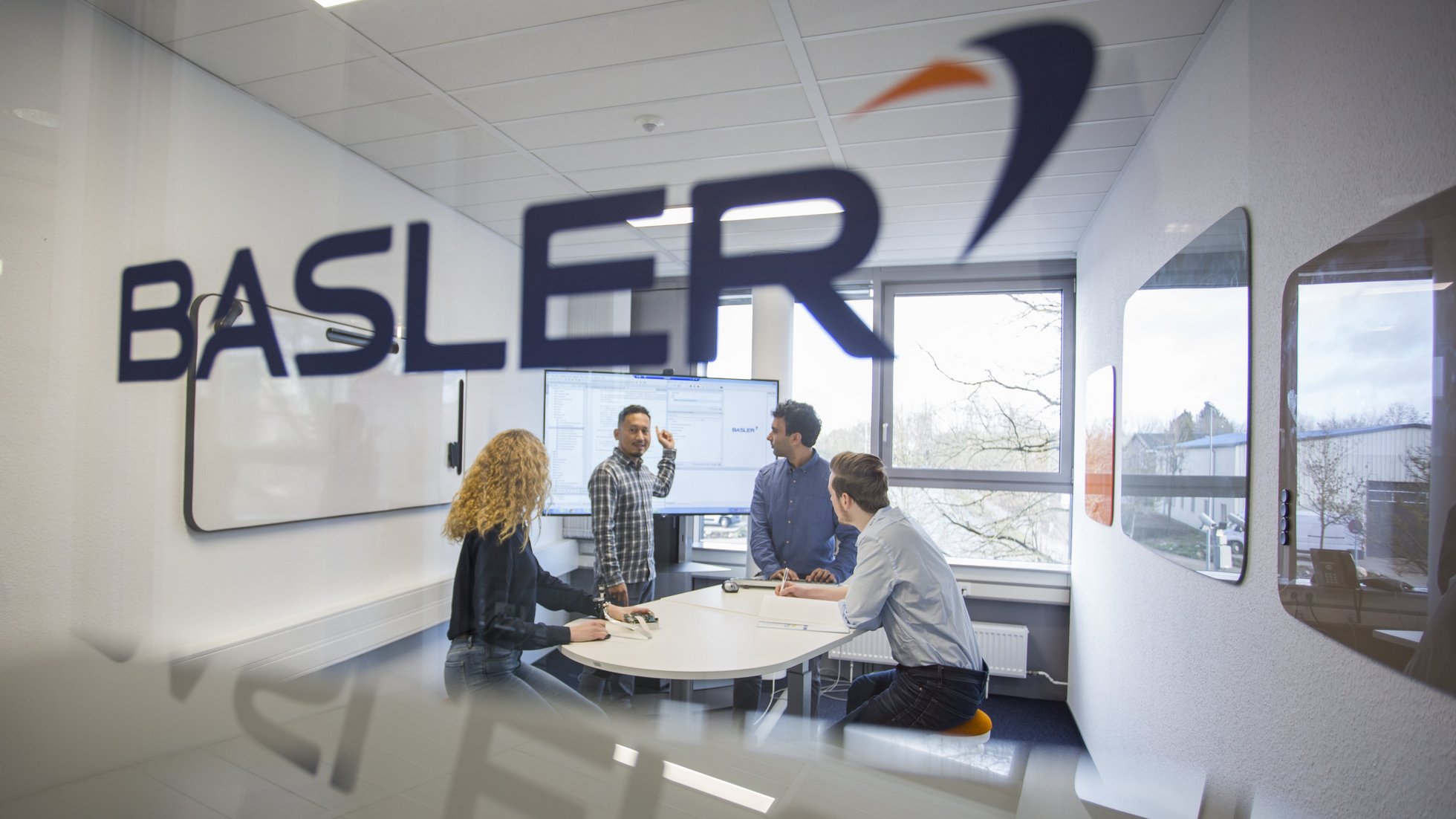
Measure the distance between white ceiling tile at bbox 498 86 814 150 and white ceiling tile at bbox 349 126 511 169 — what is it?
0.06 m

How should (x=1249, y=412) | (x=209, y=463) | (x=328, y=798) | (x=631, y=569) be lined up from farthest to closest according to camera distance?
(x=631, y=569) < (x=1249, y=412) < (x=209, y=463) < (x=328, y=798)

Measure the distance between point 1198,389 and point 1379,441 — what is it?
0.67m

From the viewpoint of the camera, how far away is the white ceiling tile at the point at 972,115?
30cm

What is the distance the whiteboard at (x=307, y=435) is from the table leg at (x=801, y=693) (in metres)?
0.36

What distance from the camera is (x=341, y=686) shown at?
501 mm

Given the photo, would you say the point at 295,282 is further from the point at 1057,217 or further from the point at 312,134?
the point at 1057,217

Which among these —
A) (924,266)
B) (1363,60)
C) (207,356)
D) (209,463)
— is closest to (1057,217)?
(924,266)

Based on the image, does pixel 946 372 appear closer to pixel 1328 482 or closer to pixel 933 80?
pixel 933 80

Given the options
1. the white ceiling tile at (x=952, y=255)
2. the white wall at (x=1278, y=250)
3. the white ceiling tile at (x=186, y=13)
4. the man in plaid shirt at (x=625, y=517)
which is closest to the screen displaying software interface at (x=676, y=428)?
the man in plaid shirt at (x=625, y=517)

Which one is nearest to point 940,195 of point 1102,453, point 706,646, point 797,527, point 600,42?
point 600,42

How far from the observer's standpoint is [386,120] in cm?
58

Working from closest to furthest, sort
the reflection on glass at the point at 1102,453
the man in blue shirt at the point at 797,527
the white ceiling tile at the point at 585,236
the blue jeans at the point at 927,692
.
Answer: the white ceiling tile at the point at 585,236
the reflection on glass at the point at 1102,453
the blue jeans at the point at 927,692
the man in blue shirt at the point at 797,527

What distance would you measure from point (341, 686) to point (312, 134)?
19.9 inches

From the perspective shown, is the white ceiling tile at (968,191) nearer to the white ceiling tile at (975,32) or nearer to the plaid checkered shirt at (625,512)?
the white ceiling tile at (975,32)
